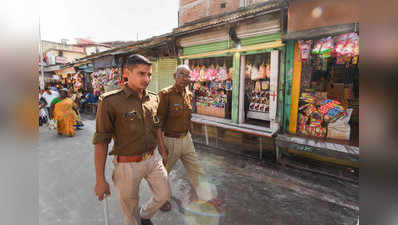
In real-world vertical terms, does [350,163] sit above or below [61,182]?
above

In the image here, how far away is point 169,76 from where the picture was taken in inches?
350

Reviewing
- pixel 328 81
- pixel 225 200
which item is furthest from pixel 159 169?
pixel 328 81

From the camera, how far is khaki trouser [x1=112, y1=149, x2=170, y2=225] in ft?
7.80

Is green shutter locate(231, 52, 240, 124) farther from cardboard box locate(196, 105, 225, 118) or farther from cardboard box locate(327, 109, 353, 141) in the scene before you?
cardboard box locate(327, 109, 353, 141)

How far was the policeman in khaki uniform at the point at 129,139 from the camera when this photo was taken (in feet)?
7.40

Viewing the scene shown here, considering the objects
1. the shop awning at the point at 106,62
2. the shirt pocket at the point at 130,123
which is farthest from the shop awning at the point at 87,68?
the shirt pocket at the point at 130,123

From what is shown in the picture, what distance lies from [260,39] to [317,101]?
2.20 metres

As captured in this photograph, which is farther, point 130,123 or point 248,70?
point 248,70

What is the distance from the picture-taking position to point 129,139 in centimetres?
238

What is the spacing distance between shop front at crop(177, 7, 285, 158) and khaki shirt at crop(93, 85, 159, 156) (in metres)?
3.71

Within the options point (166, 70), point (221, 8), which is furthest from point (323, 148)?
point (221, 8)

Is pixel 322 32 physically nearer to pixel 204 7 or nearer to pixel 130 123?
pixel 130 123

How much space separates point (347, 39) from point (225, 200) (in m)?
3.83
